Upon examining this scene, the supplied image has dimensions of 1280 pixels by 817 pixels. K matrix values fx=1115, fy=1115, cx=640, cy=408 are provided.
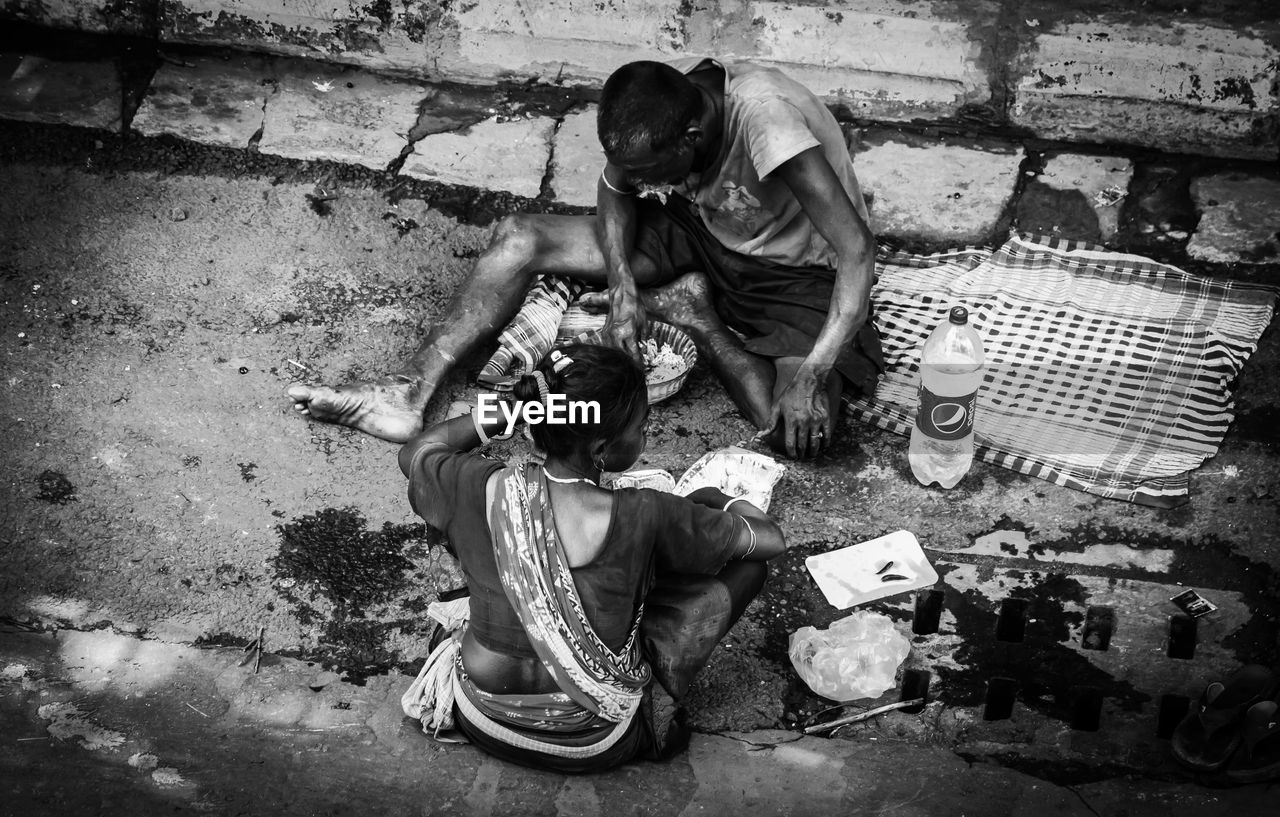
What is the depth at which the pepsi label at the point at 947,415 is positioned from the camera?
334 cm

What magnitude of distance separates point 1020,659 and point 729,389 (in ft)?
4.06

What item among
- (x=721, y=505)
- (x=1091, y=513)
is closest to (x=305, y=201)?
(x=721, y=505)

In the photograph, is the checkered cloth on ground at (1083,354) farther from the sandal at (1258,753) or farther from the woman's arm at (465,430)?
the woman's arm at (465,430)

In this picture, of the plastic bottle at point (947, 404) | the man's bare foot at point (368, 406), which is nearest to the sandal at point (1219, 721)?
the plastic bottle at point (947, 404)

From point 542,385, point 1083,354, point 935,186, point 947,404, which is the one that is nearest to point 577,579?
point 542,385

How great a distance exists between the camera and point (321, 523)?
3289 mm

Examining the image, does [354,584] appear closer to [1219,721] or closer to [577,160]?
[577,160]

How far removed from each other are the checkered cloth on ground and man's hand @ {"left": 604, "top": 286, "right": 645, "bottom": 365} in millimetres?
752

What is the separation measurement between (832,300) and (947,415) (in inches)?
19.2

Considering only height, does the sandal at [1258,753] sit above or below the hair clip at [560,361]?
below

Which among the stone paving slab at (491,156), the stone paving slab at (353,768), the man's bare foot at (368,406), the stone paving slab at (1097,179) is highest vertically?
the stone paving slab at (1097,179)

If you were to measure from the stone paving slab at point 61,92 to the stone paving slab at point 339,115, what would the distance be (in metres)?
0.65

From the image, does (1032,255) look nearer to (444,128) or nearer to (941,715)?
(941,715)

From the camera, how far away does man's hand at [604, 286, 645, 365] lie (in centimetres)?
364
